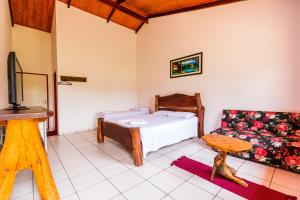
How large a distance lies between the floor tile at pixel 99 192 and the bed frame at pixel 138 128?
2.05 ft

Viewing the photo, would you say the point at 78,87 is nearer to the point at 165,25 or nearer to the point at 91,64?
the point at 91,64

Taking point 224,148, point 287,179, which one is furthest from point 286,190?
point 224,148

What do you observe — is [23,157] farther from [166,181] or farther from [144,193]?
[166,181]

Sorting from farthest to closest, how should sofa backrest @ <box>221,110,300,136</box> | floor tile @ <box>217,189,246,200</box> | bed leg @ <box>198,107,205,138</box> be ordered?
bed leg @ <box>198,107,205,138</box> < sofa backrest @ <box>221,110,300,136</box> < floor tile @ <box>217,189,246,200</box>

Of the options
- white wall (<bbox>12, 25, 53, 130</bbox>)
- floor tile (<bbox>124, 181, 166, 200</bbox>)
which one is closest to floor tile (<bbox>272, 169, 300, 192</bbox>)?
floor tile (<bbox>124, 181, 166, 200</bbox>)

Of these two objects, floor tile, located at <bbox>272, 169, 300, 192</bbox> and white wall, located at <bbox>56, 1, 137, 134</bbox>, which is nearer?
floor tile, located at <bbox>272, 169, 300, 192</bbox>

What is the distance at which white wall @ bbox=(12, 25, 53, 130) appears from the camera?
4949mm

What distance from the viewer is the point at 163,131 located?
112 inches

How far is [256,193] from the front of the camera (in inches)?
67.7

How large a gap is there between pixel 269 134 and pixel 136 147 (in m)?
2.31

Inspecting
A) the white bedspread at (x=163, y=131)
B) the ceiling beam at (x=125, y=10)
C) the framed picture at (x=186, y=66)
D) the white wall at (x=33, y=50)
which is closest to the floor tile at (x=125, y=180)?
the white bedspread at (x=163, y=131)

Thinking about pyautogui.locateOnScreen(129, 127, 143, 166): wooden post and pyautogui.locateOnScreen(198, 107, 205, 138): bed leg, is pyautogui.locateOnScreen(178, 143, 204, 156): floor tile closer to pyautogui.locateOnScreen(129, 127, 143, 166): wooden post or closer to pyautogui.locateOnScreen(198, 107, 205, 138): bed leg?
pyautogui.locateOnScreen(198, 107, 205, 138): bed leg

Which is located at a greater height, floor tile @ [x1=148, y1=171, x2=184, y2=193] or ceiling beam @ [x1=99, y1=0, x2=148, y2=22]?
ceiling beam @ [x1=99, y1=0, x2=148, y2=22]

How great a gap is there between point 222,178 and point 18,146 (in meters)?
2.39
